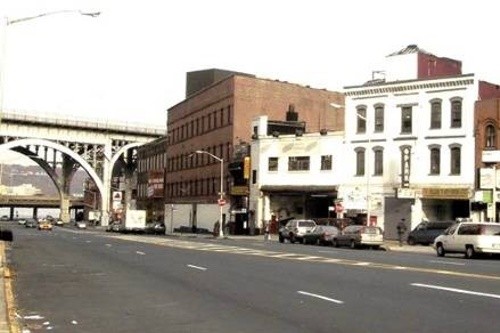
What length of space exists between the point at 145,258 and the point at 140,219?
57656 mm

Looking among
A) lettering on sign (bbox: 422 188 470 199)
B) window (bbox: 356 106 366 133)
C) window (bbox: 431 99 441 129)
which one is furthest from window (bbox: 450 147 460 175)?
window (bbox: 356 106 366 133)

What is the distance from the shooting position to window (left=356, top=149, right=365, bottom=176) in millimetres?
60219

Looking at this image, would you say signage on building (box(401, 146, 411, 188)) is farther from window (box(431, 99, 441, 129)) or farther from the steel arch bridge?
the steel arch bridge

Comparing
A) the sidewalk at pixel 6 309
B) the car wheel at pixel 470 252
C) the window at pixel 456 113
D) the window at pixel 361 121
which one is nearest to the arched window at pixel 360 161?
the window at pixel 361 121

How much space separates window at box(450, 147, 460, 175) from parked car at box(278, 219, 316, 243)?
10.9 meters

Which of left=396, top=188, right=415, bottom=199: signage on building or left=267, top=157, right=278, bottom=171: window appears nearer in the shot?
left=396, top=188, right=415, bottom=199: signage on building

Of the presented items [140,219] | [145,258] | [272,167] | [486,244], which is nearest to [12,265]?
[145,258]

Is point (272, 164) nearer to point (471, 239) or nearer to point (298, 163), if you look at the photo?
point (298, 163)

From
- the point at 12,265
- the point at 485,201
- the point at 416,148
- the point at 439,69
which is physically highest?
the point at 439,69

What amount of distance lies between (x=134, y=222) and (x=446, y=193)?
42845 mm

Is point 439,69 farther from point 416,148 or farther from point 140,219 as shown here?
point 140,219

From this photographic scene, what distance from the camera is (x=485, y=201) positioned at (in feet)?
170

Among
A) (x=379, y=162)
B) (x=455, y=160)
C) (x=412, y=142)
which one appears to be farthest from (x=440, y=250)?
(x=379, y=162)

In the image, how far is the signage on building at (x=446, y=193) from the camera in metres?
53.6
